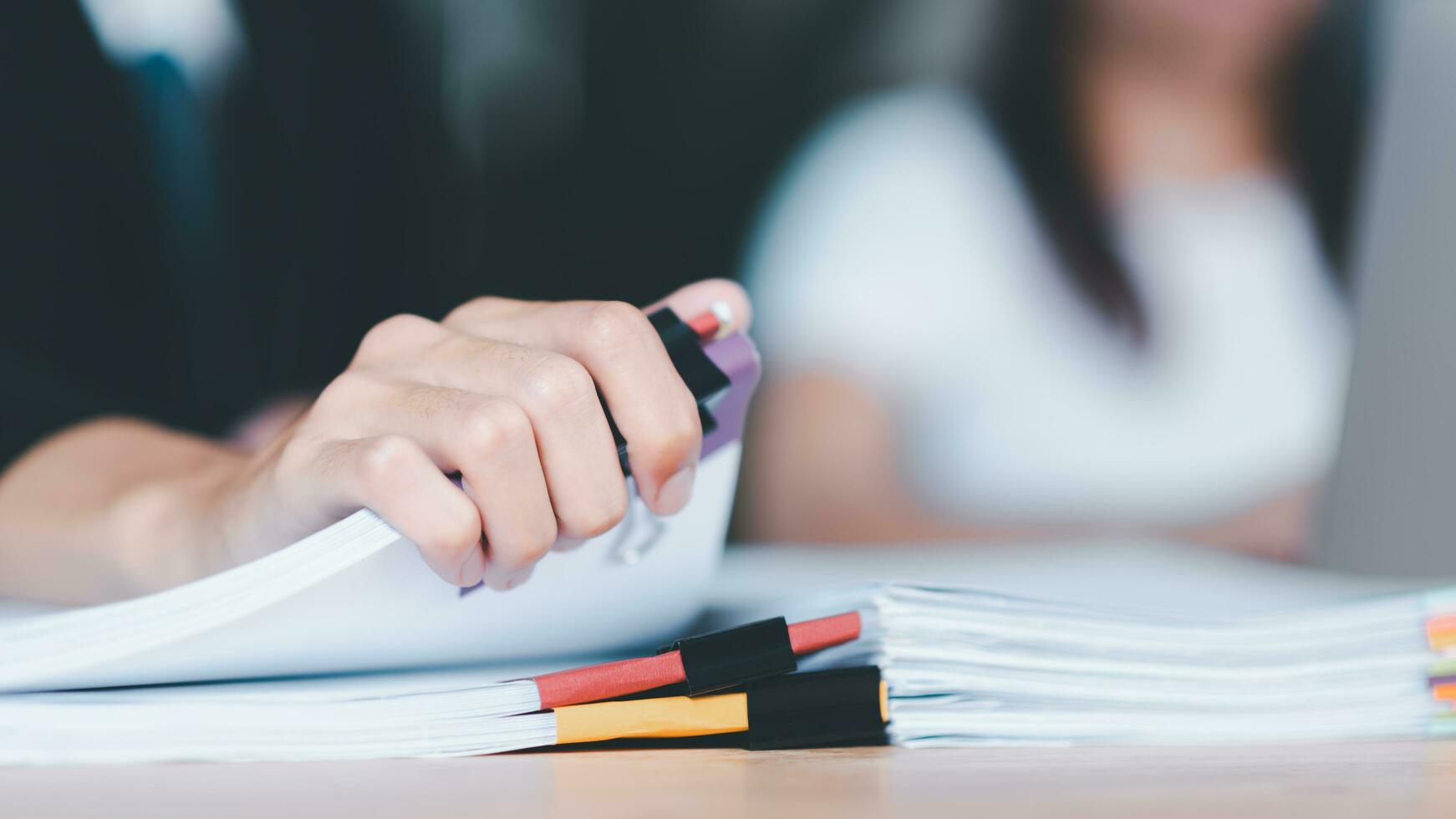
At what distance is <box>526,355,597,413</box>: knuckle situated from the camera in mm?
285

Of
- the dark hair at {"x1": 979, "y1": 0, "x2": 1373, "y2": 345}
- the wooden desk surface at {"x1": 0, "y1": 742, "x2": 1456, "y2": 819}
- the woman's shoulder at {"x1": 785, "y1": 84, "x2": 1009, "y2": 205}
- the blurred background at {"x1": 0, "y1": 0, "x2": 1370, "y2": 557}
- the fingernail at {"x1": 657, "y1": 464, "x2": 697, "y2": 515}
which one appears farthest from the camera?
the woman's shoulder at {"x1": 785, "y1": 84, "x2": 1009, "y2": 205}

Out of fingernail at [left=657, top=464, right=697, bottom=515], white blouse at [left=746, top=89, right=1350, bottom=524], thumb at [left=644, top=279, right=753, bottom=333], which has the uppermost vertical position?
white blouse at [left=746, top=89, right=1350, bottom=524]

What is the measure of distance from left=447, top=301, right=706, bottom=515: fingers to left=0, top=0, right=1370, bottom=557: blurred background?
132 centimetres

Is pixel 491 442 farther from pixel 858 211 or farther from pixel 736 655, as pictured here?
pixel 858 211

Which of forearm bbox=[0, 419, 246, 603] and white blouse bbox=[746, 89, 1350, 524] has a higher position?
white blouse bbox=[746, 89, 1350, 524]

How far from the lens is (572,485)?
11.4 inches

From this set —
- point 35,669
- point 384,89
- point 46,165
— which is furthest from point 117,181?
point 35,669

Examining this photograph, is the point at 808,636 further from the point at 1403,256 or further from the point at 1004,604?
the point at 1403,256

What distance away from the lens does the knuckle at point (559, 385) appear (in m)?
0.28

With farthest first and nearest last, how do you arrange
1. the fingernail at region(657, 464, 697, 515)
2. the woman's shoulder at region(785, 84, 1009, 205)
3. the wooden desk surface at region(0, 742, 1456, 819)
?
the woman's shoulder at region(785, 84, 1009, 205) → the fingernail at region(657, 464, 697, 515) → the wooden desk surface at region(0, 742, 1456, 819)

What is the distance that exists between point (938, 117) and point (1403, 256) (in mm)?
1675

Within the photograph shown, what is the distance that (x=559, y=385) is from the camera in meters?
0.29

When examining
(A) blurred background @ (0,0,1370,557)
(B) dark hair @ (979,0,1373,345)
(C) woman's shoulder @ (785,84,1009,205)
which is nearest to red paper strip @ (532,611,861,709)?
(A) blurred background @ (0,0,1370,557)

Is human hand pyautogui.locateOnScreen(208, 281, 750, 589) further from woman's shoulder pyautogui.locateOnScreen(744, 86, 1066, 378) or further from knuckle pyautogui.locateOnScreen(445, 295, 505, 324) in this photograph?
woman's shoulder pyautogui.locateOnScreen(744, 86, 1066, 378)
